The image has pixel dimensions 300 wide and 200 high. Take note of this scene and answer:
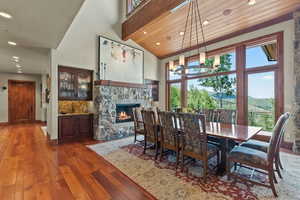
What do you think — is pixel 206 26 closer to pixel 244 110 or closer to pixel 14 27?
pixel 244 110

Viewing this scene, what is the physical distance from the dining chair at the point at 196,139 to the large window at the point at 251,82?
1579 mm

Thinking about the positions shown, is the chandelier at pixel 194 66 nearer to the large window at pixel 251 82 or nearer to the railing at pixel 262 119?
the large window at pixel 251 82

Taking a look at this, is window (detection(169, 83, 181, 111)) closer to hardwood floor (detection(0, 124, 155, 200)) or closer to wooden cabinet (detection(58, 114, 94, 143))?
wooden cabinet (detection(58, 114, 94, 143))

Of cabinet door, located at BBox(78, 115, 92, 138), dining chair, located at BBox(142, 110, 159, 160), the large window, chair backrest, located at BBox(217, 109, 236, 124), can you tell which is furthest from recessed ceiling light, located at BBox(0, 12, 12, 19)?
chair backrest, located at BBox(217, 109, 236, 124)

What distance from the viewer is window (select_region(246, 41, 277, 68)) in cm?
421

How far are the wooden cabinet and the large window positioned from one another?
347 centimetres

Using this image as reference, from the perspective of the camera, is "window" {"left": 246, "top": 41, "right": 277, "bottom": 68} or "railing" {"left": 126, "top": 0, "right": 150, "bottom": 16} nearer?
"window" {"left": 246, "top": 41, "right": 277, "bottom": 68}

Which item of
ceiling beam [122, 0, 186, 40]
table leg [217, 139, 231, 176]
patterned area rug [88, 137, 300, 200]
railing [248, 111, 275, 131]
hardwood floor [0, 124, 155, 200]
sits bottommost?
hardwood floor [0, 124, 155, 200]

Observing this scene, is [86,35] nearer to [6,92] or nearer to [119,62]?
[119,62]

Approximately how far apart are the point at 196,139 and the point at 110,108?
338 cm

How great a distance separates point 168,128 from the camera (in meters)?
2.78

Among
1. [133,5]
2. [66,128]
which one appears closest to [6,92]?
[66,128]

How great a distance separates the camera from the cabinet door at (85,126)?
481 centimetres

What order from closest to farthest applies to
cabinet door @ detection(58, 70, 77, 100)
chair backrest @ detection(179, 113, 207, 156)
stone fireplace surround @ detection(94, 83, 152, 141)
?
chair backrest @ detection(179, 113, 207, 156) < cabinet door @ detection(58, 70, 77, 100) < stone fireplace surround @ detection(94, 83, 152, 141)
